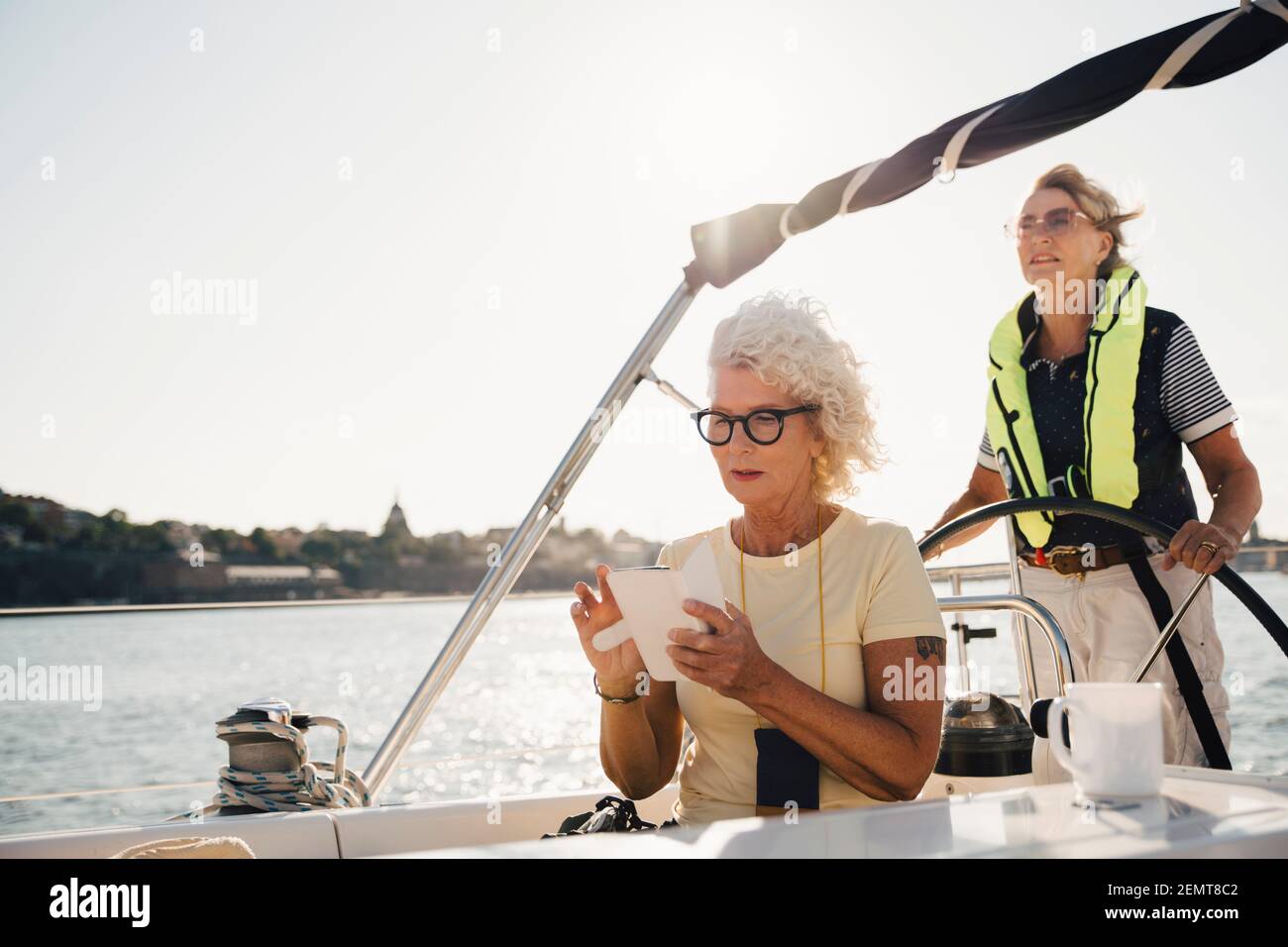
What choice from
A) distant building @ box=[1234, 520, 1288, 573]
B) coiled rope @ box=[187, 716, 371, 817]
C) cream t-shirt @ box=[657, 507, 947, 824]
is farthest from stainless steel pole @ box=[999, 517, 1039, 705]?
coiled rope @ box=[187, 716, 371, 817]

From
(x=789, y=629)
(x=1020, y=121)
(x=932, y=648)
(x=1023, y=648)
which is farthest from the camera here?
(x=1023, y=648)

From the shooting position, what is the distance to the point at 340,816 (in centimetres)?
148

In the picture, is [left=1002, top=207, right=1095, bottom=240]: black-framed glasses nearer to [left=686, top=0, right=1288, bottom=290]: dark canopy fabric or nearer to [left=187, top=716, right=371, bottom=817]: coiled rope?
[left=686, top=0, right=1288, bottom=290]: dark canopy fabric

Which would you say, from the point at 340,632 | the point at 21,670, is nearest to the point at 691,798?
the point at 21,670

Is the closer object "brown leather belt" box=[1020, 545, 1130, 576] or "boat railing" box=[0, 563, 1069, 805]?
"boat railing" box=[0, 563, 1069, 805]

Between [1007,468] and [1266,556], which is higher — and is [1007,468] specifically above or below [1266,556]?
above

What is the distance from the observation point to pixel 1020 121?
179cm

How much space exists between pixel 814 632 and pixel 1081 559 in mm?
812

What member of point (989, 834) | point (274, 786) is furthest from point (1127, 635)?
point (274, 786)

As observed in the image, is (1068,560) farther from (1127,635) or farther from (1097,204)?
(1097,204)

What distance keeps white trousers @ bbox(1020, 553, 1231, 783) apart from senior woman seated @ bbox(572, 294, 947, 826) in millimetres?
593

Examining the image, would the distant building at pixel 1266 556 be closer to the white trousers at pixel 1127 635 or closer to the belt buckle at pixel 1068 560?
the white trousers at pixel 1127 635

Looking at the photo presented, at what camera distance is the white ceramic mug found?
99 cm
